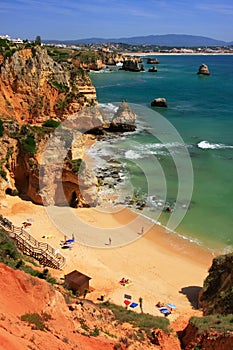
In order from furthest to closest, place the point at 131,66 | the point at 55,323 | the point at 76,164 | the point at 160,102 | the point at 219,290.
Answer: the point at 131,66, the point at 160,102, the point at 76,164, the point at 219,290, the point at 55,323

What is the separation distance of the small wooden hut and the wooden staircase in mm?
1959

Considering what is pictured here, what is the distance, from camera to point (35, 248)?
2206cm

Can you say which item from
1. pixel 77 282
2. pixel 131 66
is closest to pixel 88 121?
pixel 77 282

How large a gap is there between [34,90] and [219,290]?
30.8 m

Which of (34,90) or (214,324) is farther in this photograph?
(34,90)

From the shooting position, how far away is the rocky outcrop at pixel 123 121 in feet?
180

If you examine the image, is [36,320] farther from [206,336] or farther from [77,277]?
[77,277]

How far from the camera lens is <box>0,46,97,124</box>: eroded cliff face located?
3916 centimetres

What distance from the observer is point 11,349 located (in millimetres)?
8500

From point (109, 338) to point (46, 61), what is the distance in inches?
1511

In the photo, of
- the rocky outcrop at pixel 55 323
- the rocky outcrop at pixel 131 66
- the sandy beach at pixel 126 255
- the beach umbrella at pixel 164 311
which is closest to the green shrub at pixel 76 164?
the sandy beach at pixel 126 255

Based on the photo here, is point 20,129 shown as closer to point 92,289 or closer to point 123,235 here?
point 123,235

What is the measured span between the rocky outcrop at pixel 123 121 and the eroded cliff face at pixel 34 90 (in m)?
6.90

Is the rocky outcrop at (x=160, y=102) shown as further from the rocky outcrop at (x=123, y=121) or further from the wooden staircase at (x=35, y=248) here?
the wooden staircase at (x=35, y=248)
